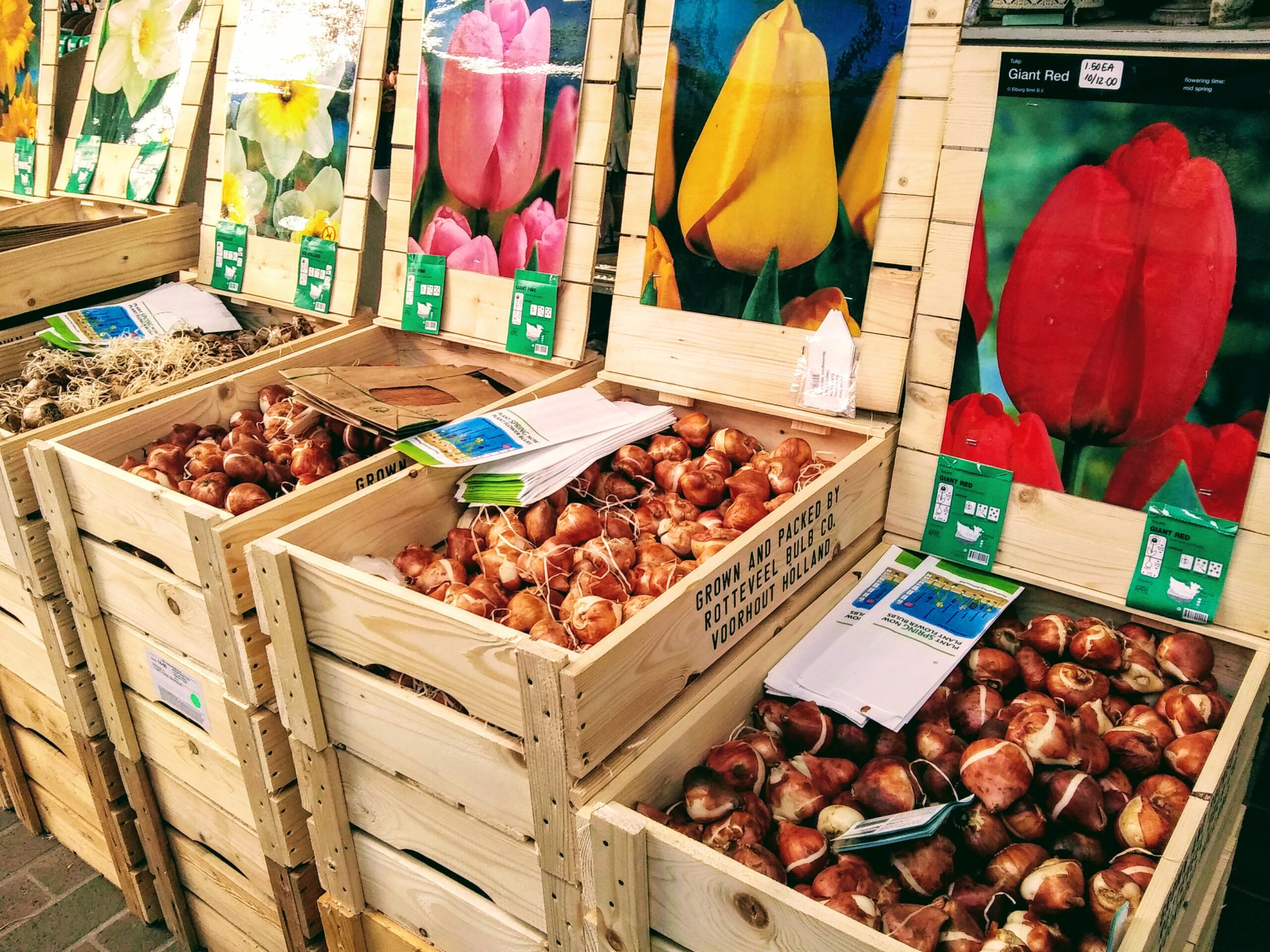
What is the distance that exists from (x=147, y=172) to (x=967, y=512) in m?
2.70

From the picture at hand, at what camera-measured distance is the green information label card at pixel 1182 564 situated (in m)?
1.50

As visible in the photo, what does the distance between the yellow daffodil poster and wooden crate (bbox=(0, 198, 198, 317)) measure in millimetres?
564

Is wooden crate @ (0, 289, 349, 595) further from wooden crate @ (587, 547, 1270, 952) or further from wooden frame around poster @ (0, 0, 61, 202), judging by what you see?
wooden frame around poster @ (0, 0, 61, 202)

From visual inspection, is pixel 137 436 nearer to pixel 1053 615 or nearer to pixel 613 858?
pixel 613 858

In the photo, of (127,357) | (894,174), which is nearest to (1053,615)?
(894,174)

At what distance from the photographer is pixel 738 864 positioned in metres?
1.09

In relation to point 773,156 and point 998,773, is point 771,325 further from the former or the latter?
point 998,773

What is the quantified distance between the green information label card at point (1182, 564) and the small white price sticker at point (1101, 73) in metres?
0.65

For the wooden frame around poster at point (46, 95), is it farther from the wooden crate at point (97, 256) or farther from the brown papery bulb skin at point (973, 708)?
the brown papery bulb skin at point (973, 708)

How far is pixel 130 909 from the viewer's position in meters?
2.49

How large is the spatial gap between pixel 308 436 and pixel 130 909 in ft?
4.61

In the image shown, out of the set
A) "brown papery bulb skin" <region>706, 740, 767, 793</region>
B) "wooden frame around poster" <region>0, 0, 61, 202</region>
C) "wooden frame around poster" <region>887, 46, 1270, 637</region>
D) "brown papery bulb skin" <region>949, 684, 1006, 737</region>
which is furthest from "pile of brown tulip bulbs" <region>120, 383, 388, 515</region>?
"wooden frame around poster" <region>0, 0, 61, 202</region>

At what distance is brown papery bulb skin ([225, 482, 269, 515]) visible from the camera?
180 centimetres

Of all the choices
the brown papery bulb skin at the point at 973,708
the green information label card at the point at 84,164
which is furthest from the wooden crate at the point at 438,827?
the green information label card at the point at 84,164
